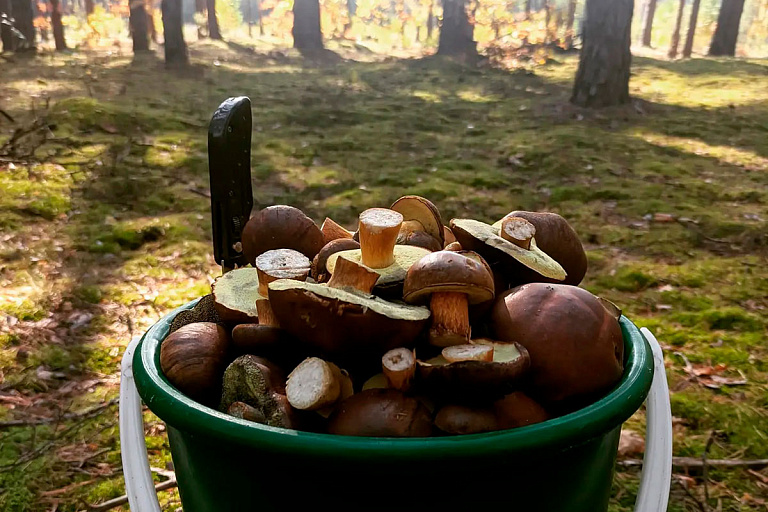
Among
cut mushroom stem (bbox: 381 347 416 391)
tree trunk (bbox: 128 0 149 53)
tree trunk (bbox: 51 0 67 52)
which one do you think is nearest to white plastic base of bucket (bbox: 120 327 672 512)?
cut mushroom stem (bbox: 381 347 416 391)

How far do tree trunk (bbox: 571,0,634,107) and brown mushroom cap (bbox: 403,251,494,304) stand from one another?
22.0ft

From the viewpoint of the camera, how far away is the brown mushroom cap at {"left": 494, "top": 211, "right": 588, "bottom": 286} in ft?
4.56

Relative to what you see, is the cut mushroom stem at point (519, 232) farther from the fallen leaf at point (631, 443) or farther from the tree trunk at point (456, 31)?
the tree trunk at point (456, 31)

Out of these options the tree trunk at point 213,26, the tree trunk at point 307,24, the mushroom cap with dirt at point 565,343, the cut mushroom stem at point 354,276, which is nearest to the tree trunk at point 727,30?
the tree trunk at point 307,24

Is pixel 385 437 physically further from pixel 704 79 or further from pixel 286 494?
pixel 704 79

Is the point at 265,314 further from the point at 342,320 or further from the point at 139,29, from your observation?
the point at 139,29

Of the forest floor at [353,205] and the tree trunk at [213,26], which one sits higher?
the tree trunk at [213,26]

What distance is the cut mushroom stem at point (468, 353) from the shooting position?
958mm

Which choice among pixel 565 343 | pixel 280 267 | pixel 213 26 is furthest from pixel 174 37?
pixel 565 343

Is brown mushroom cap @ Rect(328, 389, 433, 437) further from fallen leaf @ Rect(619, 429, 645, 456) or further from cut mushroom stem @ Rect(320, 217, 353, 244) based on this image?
fallen leaf @ Rect(619, 429, 645, 456)

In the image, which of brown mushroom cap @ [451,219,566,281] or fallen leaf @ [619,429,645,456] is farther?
fallen leaf @ [619,429,645,456]

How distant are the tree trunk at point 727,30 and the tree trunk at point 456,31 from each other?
17.6 ft

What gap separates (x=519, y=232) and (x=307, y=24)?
14885 millimetres

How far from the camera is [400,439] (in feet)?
2.72
